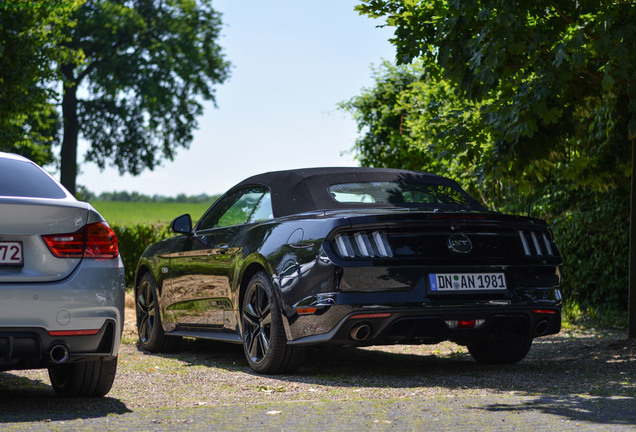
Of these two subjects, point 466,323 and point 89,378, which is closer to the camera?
point 89,378

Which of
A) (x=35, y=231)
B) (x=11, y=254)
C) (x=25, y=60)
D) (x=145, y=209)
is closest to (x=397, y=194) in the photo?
(x=35, y=231)

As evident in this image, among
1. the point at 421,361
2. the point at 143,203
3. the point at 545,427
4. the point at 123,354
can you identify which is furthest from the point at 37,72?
the point at 143,203

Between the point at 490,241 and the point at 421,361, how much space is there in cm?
169

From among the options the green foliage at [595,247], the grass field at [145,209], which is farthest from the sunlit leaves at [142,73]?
the green foliage at [595,247]

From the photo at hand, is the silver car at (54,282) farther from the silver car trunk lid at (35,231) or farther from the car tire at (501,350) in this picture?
the car tire at (501,350)

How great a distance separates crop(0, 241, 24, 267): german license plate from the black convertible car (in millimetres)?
2103

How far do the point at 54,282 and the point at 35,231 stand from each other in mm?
300

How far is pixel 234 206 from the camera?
8.31 meters

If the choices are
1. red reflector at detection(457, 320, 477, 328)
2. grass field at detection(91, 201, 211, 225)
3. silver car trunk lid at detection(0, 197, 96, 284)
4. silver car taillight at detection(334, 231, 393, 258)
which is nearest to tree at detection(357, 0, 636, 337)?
silver car taillight at detection(334, 231, 393, 258)

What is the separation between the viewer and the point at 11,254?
204 inches

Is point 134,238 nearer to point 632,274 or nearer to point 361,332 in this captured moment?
point 632,274

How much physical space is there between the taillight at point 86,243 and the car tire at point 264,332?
1630mm

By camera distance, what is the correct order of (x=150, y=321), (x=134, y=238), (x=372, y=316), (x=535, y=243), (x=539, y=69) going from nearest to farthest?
(x=372, y=316) < (x=535, y=243) < (x=539, y=69) < (x=150, y=321) < (x=134, y=238)

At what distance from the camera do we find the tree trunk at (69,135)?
41784 mm
